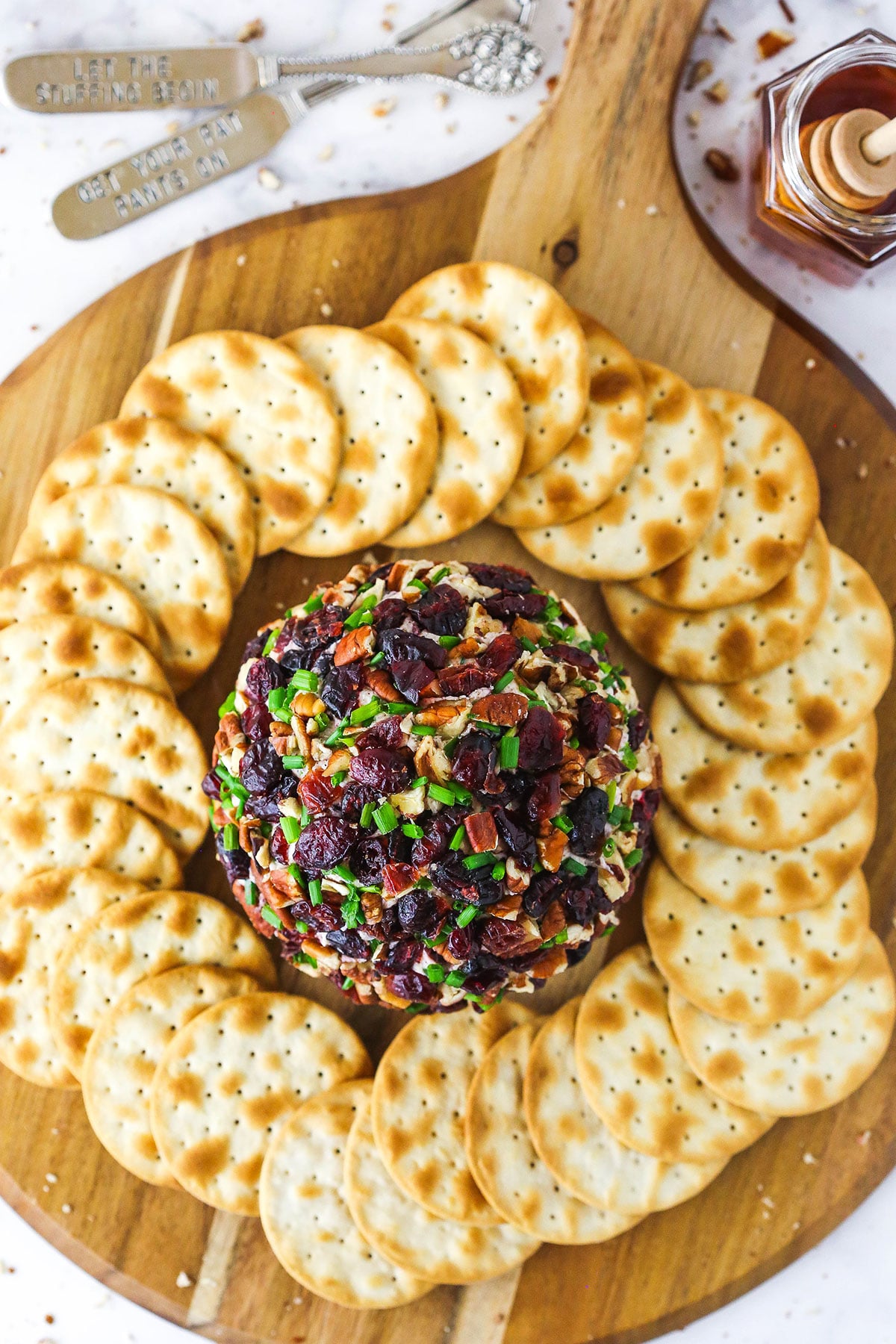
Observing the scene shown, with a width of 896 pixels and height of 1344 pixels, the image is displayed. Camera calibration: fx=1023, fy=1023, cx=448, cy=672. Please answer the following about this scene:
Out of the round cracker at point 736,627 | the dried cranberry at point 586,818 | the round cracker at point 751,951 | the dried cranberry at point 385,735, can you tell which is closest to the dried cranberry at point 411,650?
the dried cranberry at point 385,735

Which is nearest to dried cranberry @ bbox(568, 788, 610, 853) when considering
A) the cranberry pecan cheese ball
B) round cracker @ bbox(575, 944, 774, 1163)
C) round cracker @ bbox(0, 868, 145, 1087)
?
the cranberry pecan cheese ball

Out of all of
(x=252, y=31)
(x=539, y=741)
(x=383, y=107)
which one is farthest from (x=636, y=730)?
(x=252, y=31)

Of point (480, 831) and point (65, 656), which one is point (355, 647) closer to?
point (480, 831)

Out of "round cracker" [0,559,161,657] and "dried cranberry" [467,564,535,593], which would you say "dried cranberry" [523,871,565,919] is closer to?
"dried cranberry" [467,564,535,593]

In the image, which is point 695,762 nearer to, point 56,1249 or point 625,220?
point 625,220

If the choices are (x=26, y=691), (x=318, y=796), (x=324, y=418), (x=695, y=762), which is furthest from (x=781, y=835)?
(x=26, y=691)

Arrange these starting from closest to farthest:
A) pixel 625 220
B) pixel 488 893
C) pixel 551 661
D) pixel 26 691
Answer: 1. pixel 488 893
2. pixel 551 661
3. pixel 26 691
4. pixel 625 220
